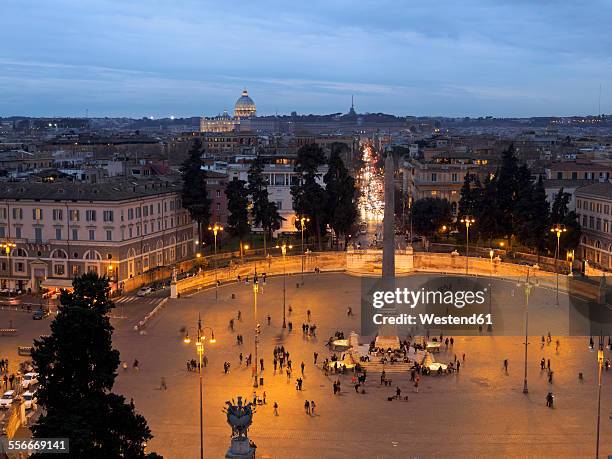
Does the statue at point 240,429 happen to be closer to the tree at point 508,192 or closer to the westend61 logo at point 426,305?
the westend61 logo at point 426,305

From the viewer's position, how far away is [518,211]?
70000 millimetres

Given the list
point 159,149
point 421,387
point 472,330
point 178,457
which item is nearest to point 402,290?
point 472,330

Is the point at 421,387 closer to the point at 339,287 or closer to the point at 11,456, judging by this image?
the point at 11,456

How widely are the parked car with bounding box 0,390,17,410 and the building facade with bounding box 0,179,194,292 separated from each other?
81.1 feet

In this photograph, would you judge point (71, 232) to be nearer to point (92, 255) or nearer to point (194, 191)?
point (92, 255)

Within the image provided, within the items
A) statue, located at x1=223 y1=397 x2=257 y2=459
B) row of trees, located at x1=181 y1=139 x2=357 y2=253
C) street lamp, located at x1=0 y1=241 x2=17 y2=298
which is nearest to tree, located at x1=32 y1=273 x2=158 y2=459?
statue, located at x1=223 y1=397 x2=257 y2=459

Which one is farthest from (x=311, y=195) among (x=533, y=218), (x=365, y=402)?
(x=365, y=402)

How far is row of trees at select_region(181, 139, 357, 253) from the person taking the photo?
72.4m

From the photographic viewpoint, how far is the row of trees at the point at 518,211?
221 feet

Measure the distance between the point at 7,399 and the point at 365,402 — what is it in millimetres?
14567

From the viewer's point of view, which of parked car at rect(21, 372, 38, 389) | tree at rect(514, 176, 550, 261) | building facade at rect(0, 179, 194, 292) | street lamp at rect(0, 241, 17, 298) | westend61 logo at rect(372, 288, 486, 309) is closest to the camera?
parked car at rect(21, 372, 38, 389)

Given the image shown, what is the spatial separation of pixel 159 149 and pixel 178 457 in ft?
409

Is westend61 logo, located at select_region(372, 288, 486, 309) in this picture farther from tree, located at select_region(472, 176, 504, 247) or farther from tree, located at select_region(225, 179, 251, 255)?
tree, located at select_region(225, 179, 251, 255)

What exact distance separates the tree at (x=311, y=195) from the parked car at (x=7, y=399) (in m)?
39.6
